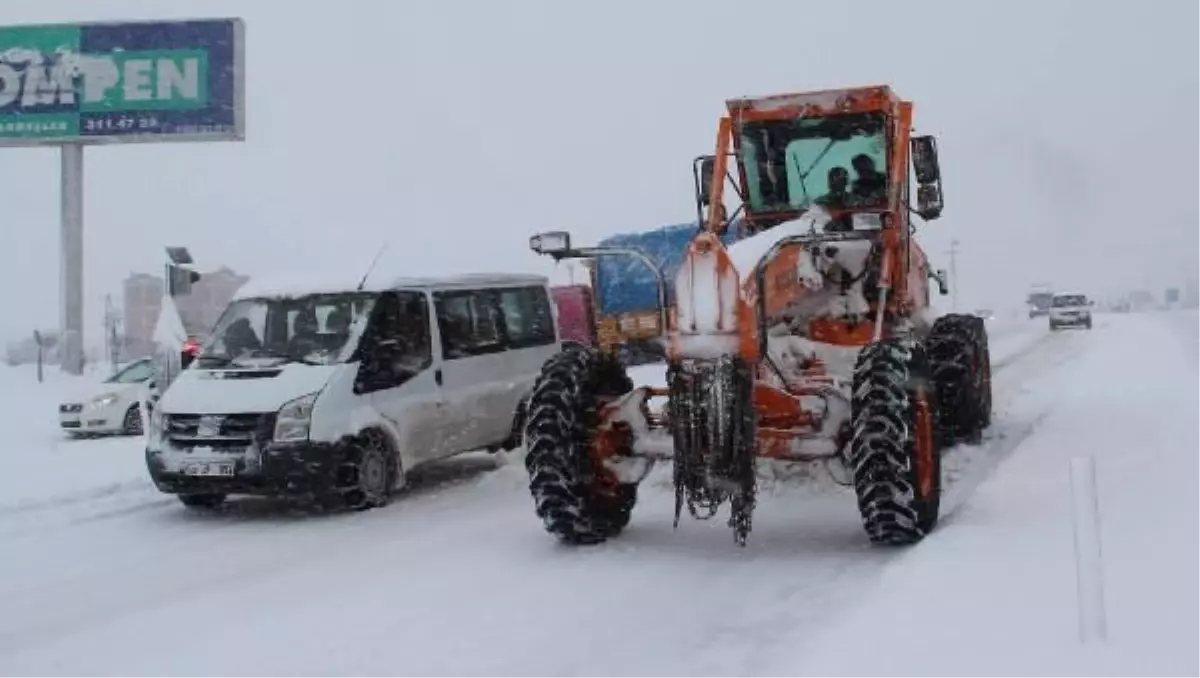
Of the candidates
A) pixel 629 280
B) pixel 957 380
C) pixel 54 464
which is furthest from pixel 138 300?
pixel 957 380

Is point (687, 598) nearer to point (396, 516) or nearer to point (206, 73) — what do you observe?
point (396, 516)

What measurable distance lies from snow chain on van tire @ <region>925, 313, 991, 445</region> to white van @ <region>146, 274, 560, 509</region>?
13.5ft

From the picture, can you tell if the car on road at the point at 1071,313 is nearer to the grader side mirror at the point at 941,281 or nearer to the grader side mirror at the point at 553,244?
the grader side mirror at the point at 941,281

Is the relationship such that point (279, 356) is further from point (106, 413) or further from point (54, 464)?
point (106, 413)

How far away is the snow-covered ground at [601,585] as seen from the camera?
559 cm

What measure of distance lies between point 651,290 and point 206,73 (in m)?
13.1

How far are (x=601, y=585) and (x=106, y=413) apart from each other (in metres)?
14.5

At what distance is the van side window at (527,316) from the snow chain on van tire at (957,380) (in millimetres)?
3888

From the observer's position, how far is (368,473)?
1023cm

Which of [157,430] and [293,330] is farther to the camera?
[293,330]

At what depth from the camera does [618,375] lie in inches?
343

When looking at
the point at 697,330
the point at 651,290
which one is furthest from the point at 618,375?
the point at 651,290

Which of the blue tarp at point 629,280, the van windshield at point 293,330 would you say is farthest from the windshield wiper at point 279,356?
the blue tarp at point 629,280

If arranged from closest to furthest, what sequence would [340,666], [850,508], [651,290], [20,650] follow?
[340,666], [20,650], [850,508], [651,290]
